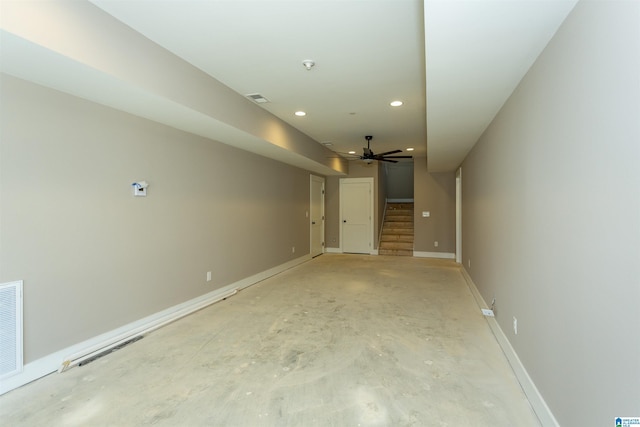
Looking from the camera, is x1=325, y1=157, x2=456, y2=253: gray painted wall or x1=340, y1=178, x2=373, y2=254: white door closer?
x1=325, y1=157, x2=456, y2=253: gray painted wall

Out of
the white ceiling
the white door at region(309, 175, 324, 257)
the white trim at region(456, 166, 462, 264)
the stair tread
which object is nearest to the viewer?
the white ceiling

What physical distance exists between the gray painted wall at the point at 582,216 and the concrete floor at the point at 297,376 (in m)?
0.50

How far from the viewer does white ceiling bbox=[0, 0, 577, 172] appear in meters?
1.80

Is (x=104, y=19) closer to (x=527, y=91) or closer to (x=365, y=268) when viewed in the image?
(x=527, y=91)

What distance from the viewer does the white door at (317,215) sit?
8.05m

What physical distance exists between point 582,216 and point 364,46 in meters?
A: 2.09

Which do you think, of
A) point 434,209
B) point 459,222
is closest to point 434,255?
point 434,209

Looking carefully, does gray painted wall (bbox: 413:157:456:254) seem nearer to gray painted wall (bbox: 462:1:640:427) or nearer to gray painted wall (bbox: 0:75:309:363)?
gray painted wall (bbox: 0:75:309:363)

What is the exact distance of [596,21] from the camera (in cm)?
137

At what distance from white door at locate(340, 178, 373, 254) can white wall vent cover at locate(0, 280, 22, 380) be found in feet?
23.9

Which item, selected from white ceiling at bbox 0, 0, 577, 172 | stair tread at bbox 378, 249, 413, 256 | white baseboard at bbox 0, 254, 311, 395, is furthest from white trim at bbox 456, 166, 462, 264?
white baseboard at bbox 0, 254, 311, 395

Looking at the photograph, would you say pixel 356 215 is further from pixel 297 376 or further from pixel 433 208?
pixel 297 376

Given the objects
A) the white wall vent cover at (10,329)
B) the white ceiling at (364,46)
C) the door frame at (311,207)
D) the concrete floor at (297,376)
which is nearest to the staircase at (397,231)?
the door frame at (311,207)

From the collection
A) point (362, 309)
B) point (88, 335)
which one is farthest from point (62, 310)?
point (362, 309)
